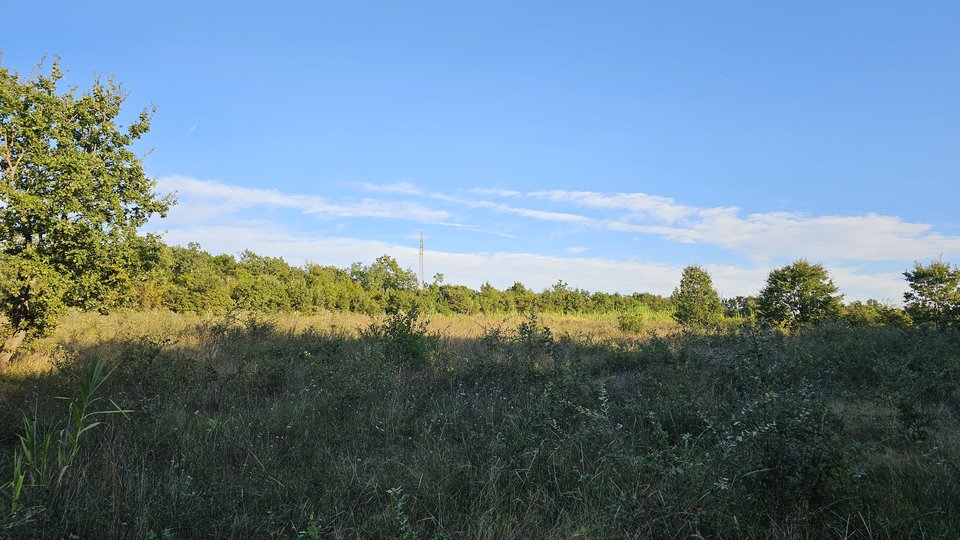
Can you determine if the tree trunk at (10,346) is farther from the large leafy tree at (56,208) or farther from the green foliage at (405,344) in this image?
the green foliage at (405,344)

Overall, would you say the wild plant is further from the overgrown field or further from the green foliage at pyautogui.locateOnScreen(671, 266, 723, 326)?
the green foliage at pyautogui.locateOnScreen(671, 266, 723, 326)

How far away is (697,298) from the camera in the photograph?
20.1 metres

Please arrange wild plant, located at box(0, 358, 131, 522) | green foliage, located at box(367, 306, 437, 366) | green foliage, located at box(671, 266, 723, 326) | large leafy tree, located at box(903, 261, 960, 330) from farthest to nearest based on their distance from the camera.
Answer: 1. green foliage, located at box(671, 266, 723, 326)
2. large leafy tree, located at box(903, 261, 960, 330)
3. green foliage, located at box(367, 306, 437, 366)
4. wild plant, located at box(0, 358, 131, 522)

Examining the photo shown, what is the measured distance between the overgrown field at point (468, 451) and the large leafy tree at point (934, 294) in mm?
8184

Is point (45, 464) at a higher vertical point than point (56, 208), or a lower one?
lower

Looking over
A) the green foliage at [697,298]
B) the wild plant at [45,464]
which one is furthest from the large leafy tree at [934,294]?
the wild plant at [45,464]

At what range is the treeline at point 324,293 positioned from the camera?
20297 millimetres

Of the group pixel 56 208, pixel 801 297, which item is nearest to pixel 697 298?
pixel 801 297

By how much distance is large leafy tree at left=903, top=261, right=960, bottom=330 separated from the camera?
13.4 metres

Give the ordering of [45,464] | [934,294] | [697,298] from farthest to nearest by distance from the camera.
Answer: [697,298] < [934,294] < [45,464]

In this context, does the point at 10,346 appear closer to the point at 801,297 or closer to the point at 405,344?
A: the point at 405,344

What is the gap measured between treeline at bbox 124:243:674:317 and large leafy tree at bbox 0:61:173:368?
32.9 feet

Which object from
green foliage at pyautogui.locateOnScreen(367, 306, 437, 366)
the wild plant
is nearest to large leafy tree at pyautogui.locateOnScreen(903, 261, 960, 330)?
green foliage at pyautogui.locateOnScreen(367, 306, 437, 366)

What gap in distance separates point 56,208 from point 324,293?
60.9ft
